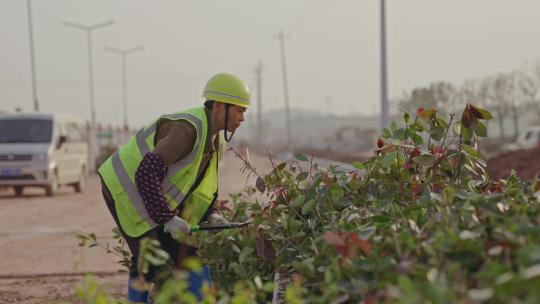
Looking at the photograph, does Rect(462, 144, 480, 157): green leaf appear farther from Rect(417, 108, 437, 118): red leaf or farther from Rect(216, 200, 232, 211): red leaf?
Rect(216, 200, 232, 211): red leaf

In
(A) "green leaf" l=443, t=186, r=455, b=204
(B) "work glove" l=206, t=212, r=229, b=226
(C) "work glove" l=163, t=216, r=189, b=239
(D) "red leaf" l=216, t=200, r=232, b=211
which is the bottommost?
(D) "red leaf" l=216, t=200, r=232, b=211

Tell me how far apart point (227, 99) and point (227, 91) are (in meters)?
0.05

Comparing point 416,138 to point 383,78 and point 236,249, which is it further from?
point 383,78

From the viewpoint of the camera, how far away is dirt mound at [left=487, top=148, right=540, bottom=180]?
20.5 metres

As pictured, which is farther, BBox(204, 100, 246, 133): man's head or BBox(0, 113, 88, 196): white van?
BBox(0, 113, 88, 196): white van

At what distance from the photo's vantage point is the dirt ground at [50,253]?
7.48 meters

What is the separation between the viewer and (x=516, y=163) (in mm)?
22844

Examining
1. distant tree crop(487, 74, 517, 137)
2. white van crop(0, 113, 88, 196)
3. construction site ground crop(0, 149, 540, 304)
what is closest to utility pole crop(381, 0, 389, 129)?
construction site ground crop(0, 149, 540, 304)

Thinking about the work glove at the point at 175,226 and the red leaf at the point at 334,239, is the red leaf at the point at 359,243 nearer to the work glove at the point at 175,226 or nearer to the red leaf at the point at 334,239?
the red leaf at the point at 334,239

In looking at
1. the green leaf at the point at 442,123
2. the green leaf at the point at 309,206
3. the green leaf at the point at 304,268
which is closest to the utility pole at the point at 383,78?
the green leaf at the point at 442,123

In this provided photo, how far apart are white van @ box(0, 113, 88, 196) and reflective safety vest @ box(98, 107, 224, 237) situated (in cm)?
1556

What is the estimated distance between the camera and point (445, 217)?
3.15 metres

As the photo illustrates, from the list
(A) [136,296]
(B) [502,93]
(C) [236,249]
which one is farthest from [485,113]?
(B) [502,93]

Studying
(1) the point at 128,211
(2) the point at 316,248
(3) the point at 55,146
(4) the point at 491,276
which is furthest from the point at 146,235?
(3) the point at 55,146
